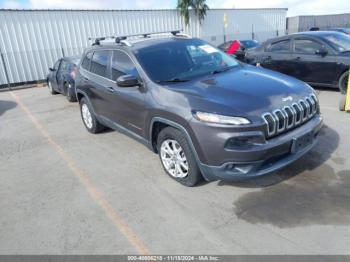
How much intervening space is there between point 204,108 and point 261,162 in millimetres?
826

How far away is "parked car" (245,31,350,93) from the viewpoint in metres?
7.38

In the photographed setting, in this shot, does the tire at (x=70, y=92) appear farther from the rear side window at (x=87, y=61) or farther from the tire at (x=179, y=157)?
the tire at (x=179, y=157)

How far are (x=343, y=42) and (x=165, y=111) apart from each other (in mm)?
6220

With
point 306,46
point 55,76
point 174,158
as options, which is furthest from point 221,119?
point 55,76

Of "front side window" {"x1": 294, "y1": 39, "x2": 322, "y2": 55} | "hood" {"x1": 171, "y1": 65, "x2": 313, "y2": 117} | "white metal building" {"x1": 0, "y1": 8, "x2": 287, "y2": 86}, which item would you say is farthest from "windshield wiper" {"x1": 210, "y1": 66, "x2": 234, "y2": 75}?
"white metal building" {"x1": 0, "y1": 8, "x2": 287, "y2": 86}

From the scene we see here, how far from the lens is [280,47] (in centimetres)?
865

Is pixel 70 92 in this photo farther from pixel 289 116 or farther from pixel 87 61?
pixel 289 116

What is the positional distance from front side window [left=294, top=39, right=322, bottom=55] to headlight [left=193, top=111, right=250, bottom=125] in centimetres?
571

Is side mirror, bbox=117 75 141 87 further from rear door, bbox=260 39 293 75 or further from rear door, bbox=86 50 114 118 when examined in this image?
rear door, bbox=260 39 293 75

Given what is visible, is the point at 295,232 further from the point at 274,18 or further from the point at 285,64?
the point at 274,18

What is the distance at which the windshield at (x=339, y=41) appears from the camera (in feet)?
24.7

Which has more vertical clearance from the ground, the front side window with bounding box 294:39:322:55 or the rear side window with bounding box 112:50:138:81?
the rear side window with bounding box 112:50:138:81

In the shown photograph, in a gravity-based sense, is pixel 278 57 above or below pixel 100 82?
below

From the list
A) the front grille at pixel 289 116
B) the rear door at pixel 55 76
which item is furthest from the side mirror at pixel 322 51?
the rear door at pixel 55 76
